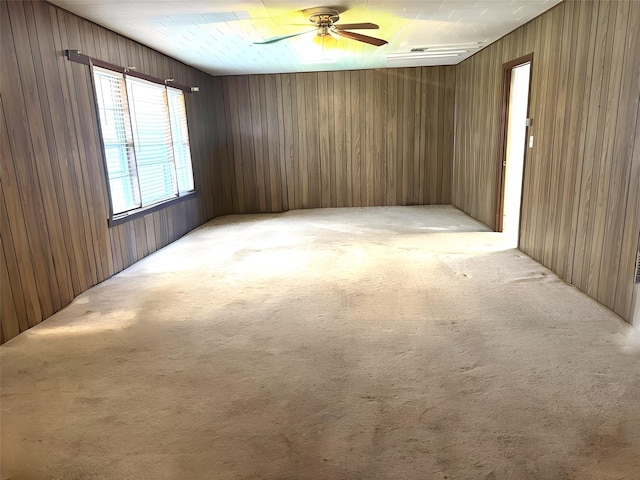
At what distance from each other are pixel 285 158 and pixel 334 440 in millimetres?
5939

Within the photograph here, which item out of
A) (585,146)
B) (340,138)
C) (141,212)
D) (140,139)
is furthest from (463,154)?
(141,212)

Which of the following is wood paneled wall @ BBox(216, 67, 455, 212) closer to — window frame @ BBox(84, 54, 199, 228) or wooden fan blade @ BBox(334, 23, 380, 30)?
A: window frame @ BBox(84, 54, 199, 228)

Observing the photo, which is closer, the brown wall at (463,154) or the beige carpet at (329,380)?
the beige carpet at (329,380)

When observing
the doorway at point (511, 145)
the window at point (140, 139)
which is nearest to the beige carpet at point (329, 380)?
the window at point (140, 139)

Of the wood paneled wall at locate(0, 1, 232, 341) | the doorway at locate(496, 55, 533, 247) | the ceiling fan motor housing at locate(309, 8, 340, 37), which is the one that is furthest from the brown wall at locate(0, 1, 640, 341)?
the ceiling fan motor housing at locate(309, 8, 340, 37)

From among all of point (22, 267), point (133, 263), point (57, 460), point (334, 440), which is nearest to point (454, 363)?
point (334, 440)

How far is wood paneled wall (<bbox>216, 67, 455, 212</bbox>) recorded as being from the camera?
22.8ft

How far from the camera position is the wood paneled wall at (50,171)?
109 inches

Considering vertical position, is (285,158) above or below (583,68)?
below

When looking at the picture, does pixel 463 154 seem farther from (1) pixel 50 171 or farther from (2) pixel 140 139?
(1) pixel 50 171

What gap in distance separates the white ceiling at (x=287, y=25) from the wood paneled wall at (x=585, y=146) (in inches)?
16.8

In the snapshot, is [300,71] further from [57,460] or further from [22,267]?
[57,460]

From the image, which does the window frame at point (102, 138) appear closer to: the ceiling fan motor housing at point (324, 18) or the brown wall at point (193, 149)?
the brown wall at point (193, 149)

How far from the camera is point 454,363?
2291 millimetres
